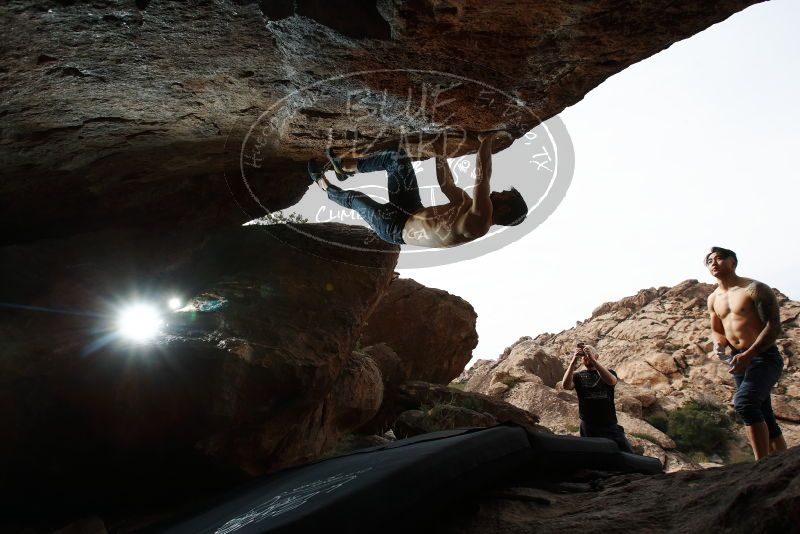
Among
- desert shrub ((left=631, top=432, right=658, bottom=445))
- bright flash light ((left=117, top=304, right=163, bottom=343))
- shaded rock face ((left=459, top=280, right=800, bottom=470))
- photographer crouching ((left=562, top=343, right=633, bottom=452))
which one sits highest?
bright flash light ((left=117, top=304, right=163, bottom=343))

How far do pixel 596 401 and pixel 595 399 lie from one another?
26mm

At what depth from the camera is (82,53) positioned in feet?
11.3

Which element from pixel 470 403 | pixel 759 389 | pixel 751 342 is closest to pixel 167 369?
pixel 759 389

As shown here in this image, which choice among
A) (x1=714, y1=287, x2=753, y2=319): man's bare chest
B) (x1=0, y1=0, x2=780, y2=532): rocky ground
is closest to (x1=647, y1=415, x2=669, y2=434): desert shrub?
(x1=0, y1=0, x2=780, y2=532): rocky ground

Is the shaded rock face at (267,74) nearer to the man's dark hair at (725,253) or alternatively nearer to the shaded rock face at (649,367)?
the man's dark hair at (725,253)

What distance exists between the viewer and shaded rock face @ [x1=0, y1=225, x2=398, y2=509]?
468cm

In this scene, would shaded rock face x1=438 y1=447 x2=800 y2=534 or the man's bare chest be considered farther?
the man's bare chest

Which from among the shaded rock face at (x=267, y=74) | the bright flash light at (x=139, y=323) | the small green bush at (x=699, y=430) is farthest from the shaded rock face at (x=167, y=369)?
the small green bush at (x=699, y=430)

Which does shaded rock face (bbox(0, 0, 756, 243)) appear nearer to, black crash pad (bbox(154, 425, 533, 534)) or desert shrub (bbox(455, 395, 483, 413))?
black crash pad (bbox(154, 425, 533, 534))

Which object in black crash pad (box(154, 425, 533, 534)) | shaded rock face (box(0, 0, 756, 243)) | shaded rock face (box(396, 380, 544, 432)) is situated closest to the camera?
black crash pad (box(154, 425, 533, 534))

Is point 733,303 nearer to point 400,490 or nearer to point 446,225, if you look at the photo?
point 446,225

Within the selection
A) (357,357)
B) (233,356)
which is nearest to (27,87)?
(233,356)

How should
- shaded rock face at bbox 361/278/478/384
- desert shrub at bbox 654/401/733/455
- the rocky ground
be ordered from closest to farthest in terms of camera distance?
the rocky ground < shaded rock face at bbox 361/278/478/384 < desert shrub at bbox 654/401/733/455

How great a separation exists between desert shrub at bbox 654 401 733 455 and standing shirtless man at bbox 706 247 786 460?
1403 centimetres
